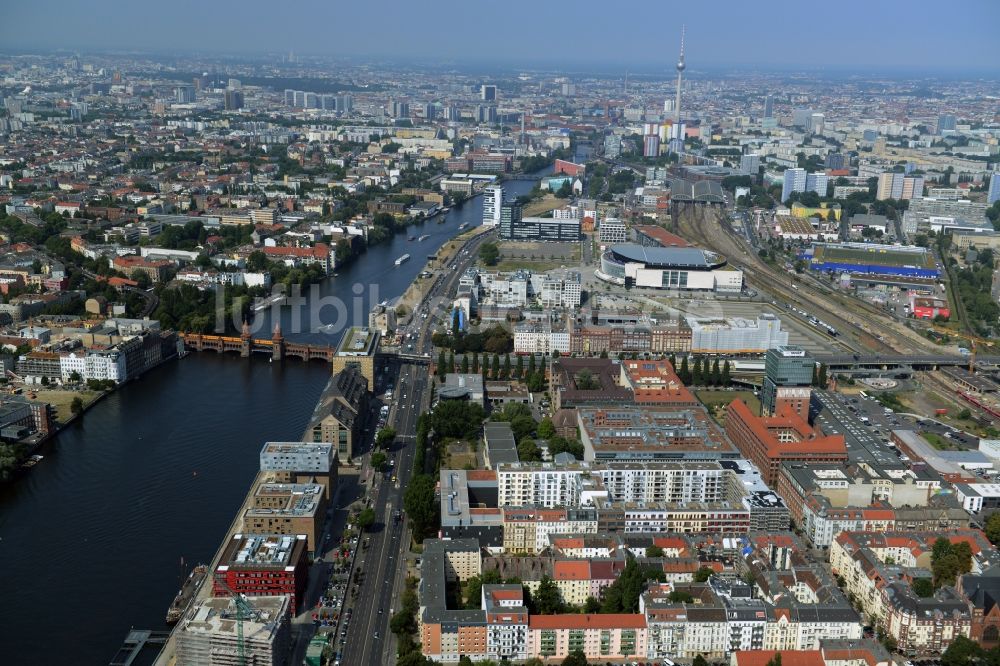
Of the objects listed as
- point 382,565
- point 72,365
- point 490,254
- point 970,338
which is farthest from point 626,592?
point 490,254

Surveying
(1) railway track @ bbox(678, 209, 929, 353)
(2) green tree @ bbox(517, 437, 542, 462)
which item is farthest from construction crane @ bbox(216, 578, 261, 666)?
(1) railway track @ bbox(678, 209, 929, 353)

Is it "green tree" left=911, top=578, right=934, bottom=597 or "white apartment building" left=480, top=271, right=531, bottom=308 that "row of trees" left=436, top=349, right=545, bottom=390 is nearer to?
"white apartment building" left=480, top=271, right=531, bottom=308

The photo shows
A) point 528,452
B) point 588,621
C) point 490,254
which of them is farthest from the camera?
point 490,254

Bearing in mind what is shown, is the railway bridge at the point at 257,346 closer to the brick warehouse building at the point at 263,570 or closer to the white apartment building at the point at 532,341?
the white apartment building at the point at 532,341

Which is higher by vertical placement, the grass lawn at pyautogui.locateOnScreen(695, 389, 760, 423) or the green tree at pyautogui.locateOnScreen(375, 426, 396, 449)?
the green tree at pyautogui.locateOnScreen(375, 426, 396, 449)

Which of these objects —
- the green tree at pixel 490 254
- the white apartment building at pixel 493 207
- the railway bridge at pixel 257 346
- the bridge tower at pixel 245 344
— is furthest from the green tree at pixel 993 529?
the white apartment building at pixel 493 207

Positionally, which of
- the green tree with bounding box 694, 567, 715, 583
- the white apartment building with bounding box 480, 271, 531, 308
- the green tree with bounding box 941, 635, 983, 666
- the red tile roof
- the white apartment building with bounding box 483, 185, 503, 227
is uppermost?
the white apartment building with bounding box 483, 185, 503, 227

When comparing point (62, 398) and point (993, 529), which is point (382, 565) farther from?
point (62, 398)
